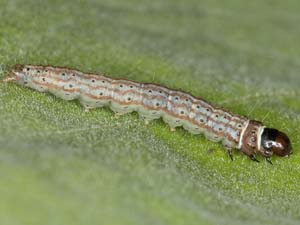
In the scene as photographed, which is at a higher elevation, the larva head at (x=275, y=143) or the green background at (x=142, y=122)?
the green background at (x=142, y=122)

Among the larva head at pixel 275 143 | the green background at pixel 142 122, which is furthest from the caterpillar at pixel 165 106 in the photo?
the green background at pixel 142 122

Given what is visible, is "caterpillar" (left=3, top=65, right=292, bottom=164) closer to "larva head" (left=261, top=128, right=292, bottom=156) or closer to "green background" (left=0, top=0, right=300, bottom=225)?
"larva head" (left=261, top=128, right=292, bottom=156)

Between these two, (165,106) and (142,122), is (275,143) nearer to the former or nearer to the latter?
(165,106)

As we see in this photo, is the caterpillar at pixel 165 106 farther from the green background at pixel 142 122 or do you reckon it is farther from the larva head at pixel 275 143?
the green background at pixel 142 122

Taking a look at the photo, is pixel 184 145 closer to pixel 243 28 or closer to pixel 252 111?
pixel 252 111

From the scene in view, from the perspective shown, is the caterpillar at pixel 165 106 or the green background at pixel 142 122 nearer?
the green background at pixel 142 122

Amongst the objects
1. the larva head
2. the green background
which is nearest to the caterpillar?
the larva head

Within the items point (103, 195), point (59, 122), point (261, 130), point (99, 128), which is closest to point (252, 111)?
point (261, 130)
